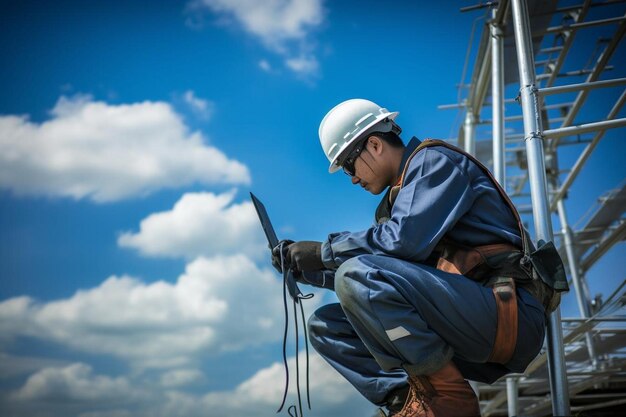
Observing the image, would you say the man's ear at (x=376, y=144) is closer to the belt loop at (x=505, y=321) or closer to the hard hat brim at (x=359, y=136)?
the hard hat brim at (x=359, y=136)

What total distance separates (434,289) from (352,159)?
3.90ft

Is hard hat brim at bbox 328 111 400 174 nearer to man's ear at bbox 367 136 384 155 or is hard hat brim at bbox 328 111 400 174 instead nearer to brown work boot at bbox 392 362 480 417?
man's ear at bbox 367 136 384 155

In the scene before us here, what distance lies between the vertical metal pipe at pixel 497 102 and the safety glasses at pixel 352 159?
351 centimetres

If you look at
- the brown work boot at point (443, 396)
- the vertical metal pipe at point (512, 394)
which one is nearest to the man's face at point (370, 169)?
the brown work boot at point (443, 396)

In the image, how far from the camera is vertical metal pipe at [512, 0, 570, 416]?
383 centimetres

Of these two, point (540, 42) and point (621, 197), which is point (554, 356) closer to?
point (540, 42)

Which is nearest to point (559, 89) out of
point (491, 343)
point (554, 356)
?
point (554, 356)

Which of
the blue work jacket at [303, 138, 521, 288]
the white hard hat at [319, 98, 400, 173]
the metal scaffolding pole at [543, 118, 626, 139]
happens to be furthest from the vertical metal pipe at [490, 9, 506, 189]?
the blue work jacket at [303, 138, 521, 288]

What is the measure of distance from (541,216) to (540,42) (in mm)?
6098

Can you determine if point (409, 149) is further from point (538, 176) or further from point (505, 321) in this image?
point (505, 321)

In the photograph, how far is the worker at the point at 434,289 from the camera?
10.6 feet

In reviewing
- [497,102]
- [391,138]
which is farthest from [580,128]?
[497,102]

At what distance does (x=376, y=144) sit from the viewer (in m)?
4.08

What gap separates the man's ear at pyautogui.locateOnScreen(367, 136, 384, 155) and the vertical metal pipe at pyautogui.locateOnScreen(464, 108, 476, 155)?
677cm
